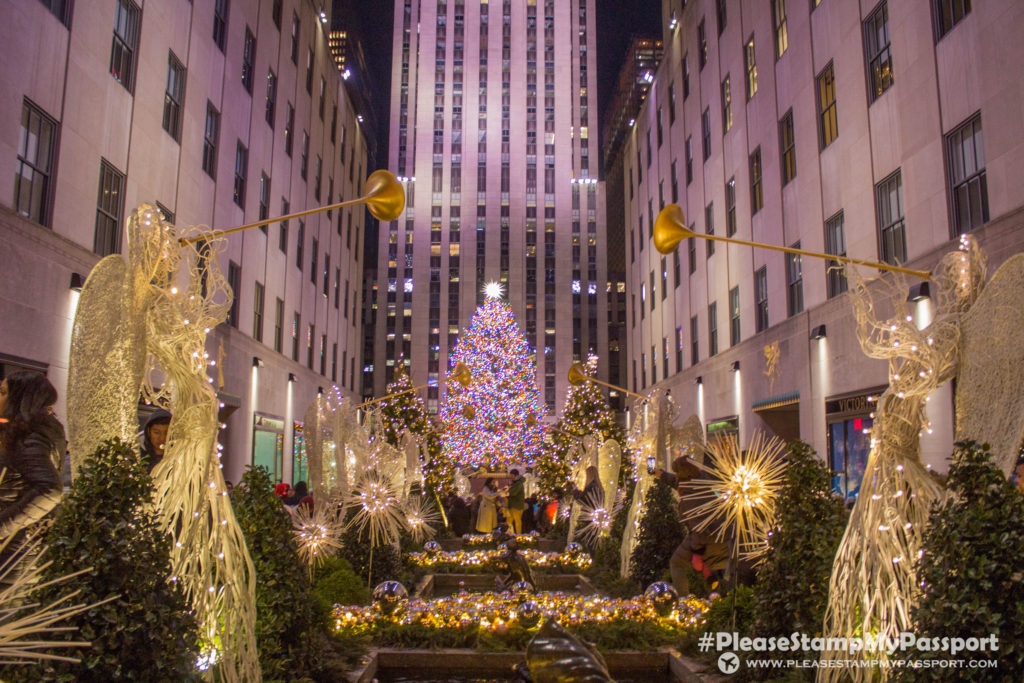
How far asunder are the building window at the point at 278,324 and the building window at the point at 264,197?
3313 mm

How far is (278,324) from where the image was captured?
2870 cm

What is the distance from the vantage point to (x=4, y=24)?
1117cm

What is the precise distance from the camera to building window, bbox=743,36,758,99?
23.8 meters

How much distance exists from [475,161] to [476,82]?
25.4 ft

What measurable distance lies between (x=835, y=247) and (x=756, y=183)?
6.13 m

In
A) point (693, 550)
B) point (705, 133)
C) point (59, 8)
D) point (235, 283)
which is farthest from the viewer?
point (705, 133)

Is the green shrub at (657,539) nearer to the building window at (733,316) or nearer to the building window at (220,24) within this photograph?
the building window at (733,316)

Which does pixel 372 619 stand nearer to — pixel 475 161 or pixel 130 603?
pixel 130 603

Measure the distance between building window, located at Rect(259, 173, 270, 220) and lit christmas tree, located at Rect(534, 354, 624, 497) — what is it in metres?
12.6

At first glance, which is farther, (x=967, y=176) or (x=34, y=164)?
(x=967, y=176)

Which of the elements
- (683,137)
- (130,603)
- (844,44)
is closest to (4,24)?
(130,603)

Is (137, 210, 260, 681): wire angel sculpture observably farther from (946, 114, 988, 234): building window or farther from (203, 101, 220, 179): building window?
(203, 101, 220, 179): building window

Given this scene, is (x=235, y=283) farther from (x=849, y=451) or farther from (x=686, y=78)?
(x=686, y=78)

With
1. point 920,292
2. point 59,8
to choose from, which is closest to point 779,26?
point 920,292
